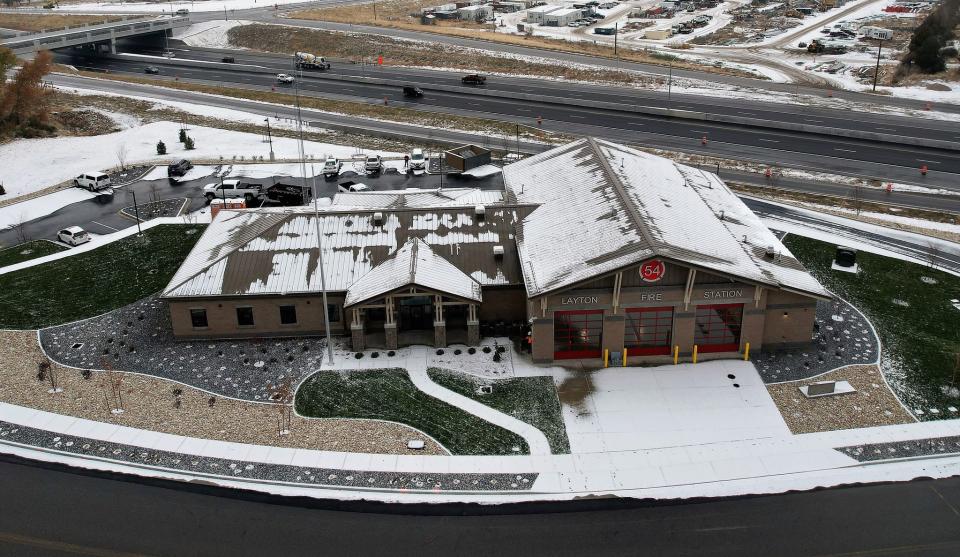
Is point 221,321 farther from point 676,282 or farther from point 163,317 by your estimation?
point 676,282

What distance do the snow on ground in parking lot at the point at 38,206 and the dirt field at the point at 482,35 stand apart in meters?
89.0

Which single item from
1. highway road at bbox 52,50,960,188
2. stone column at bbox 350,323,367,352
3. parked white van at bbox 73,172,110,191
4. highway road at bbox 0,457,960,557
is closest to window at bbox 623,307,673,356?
highway road at bbox 0,457,960,557

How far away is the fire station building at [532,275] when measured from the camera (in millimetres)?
45375

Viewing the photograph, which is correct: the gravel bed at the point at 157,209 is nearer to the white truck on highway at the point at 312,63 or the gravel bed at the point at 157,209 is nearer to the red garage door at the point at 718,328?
the red garage door at the point at 718,328

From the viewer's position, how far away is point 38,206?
75125 mm

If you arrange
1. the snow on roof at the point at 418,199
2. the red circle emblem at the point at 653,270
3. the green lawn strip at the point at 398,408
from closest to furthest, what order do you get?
the green lawn strip at the point at 398,408 → the red circle emblem at the point at 653,270 → the snow on roof at the point at 418,199

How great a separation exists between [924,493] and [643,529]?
13.4m

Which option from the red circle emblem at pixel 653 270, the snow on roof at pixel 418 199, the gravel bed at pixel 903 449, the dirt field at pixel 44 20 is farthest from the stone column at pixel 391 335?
the dirt field at pixel 44 20

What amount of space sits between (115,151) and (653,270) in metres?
71.4

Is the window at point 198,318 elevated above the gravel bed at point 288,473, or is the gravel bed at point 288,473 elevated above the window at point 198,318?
the window at point 198,318

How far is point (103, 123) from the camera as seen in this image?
102938 millimetres

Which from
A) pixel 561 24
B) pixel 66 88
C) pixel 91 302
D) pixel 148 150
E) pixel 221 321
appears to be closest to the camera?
pixel 221 321

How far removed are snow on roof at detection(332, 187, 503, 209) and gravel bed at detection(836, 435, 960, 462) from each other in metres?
29.5

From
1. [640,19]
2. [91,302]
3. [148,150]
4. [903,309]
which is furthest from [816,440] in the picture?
[640,19]
